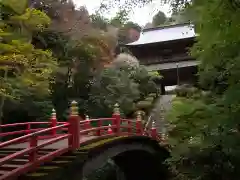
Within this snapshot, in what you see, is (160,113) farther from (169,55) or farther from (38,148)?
(38,148)

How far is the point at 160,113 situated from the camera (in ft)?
74.0

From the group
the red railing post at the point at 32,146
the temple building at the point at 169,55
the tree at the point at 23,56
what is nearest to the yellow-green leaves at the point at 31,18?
the tree at the point at 23,56

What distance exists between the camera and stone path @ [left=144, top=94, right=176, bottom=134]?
19.6 meters

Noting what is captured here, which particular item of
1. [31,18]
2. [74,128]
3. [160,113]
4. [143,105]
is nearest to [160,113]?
[160,113]

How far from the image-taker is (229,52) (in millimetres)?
5348

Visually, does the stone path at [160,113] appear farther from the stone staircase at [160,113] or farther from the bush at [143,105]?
the bush at [143,105]

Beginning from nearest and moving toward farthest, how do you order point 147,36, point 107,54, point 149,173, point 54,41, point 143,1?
point 143,1, point 149,173, point 54,41, point 107,54, point 147,36

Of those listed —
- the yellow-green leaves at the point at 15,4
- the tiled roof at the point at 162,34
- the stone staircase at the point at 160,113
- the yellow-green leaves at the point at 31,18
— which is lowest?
the stone staircase at the point at 160,113

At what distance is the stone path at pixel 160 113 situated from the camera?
1962cm

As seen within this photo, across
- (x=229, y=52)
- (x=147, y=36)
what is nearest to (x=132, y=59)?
(x=147, y=36)

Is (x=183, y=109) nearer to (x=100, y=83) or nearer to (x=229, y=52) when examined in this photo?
(x=229, y=52)

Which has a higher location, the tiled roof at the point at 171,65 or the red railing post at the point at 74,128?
Answer: the tiled roof at the point at 171,65

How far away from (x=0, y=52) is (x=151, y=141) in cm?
712

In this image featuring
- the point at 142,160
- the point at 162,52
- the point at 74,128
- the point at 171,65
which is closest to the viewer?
the point at 74,128
